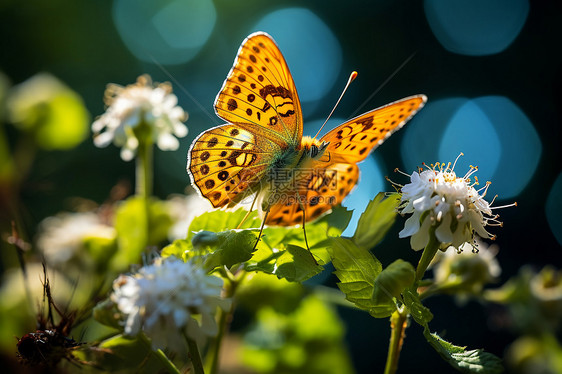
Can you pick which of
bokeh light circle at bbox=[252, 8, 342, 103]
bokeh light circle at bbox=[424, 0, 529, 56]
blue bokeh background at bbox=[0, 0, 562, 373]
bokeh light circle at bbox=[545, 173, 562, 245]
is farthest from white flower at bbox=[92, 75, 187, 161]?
bokeh light circle at bbox=[424, 0, 529, 56]

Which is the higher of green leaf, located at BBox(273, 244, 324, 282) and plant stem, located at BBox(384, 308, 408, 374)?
green leaf, located at BBox(273, 244, 324, 282)

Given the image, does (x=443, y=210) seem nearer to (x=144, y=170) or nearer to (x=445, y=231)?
(x=445, y=231)

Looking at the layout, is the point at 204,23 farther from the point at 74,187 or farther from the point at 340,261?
the point at 340,261

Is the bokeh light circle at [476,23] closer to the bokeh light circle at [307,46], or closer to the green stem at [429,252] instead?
the bokeh light circle at [307,46]

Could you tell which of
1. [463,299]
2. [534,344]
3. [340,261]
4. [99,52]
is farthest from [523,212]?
[99,52]

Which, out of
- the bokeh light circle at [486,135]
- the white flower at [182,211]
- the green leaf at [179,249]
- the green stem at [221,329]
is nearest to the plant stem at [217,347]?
the green stem at [221,329]

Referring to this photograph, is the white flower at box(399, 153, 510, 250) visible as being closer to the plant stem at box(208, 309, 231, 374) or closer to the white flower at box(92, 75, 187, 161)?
the plant stem at box(208, 309, 231, 374)

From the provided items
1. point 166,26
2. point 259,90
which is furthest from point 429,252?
point 166,26
